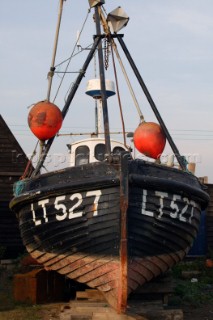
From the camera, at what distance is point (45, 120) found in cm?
835

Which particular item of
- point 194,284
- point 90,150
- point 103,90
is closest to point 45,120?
point 103,90

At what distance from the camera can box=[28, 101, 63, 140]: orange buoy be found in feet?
27.4

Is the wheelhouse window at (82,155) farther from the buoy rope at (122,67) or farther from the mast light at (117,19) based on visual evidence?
the mast light at (117,19)

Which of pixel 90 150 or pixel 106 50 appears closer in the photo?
pixel 90 150

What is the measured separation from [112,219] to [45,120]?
223 centimetres

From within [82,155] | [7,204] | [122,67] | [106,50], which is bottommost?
[7,204]

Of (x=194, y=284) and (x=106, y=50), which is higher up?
(x=106, y=50)

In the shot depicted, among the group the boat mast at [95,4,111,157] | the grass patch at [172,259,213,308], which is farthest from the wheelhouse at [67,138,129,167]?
the grass patch at [172,259,213,308]

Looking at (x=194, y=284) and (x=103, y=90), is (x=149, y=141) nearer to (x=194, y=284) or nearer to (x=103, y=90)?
(x=103, y=90)

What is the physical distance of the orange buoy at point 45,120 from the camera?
8359mm

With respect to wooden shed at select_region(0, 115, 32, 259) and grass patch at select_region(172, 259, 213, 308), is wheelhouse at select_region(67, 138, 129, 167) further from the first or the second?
wooden shed at select_region(0, 115, 32, 259)

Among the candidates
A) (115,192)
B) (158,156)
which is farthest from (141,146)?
(115,192)

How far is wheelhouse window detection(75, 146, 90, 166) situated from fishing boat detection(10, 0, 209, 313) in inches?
67.0

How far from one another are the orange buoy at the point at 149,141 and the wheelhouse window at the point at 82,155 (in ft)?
3.38
